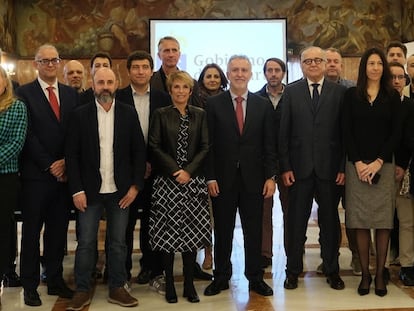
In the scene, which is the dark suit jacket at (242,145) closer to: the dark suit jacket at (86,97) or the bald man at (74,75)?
the dark suit jacket at (86,97)

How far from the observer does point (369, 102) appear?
4.12 meters

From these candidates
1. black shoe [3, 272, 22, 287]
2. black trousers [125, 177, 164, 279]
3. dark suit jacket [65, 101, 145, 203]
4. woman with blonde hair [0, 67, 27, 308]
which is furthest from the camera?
black shoe [3, 272, 22, 287]

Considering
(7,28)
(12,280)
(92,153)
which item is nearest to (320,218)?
(92,153)

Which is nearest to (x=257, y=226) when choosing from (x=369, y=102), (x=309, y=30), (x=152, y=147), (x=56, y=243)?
(x=152, y=147)

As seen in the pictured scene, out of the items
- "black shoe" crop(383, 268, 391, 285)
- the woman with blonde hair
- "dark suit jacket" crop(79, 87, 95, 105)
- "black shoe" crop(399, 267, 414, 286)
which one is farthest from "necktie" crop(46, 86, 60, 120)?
"black shoe" crop(399, 267, 414, 286)

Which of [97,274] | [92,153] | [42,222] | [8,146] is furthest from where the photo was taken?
[97,274]

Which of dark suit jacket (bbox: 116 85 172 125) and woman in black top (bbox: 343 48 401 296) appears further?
dark suit jacket (bbox: 116 85 172 125)

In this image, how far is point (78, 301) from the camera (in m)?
3.93

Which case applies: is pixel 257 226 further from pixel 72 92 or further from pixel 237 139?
pixel 72 92

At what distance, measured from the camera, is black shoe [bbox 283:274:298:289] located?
433 cm

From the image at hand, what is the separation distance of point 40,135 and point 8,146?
0.33m

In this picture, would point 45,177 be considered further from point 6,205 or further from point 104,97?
point 104,97

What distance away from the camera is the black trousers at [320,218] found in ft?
14.1

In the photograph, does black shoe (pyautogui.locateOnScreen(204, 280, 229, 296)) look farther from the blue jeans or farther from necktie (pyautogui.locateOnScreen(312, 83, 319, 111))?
necktie (pyautogui.locateOnScreen(312, 83, 319, 111))
